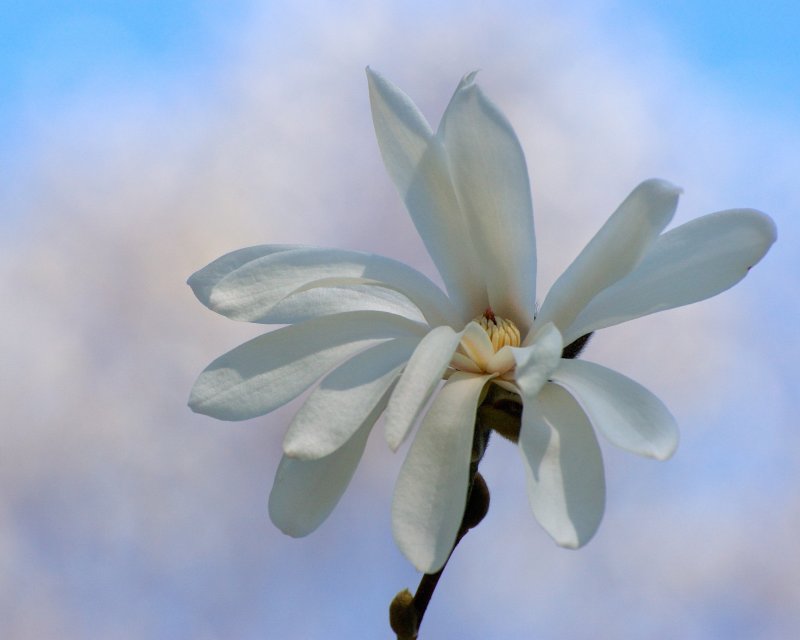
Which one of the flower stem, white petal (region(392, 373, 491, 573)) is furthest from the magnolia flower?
the flower stem

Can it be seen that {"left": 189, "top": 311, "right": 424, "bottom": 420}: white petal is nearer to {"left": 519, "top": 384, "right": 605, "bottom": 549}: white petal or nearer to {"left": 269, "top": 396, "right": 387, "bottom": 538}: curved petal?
{"left": 269, "top": 396, "right": 387, "bottom": 538}: curved petal

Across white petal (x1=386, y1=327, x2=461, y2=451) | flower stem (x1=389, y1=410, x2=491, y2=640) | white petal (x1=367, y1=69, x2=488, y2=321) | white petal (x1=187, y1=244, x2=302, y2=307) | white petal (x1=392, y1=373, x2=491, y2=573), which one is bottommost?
flower stem (x1=389, y1=410, x2=491, y2=640)

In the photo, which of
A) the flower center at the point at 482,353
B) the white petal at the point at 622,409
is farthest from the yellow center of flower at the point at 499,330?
the white petal at the point at 622,409

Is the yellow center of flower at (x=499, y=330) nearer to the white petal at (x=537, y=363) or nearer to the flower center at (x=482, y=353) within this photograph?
the flower center at (x=482, y=353)

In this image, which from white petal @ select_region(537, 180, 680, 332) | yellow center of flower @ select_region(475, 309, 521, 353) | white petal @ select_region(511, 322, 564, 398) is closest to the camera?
white petal @ select_region(511, 322, 564, 398)

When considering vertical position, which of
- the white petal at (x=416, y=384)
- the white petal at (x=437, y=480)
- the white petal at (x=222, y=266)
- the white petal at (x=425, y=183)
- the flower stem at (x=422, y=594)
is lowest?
the flower stem at (x=422, y=594)

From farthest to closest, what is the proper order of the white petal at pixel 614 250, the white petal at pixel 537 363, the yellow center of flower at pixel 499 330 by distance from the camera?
the yellow center of flower at pixel 499 330, the white petal at pixel 614 250, the white petal at pixel 537 363

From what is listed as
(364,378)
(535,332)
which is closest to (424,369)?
(364,378)
